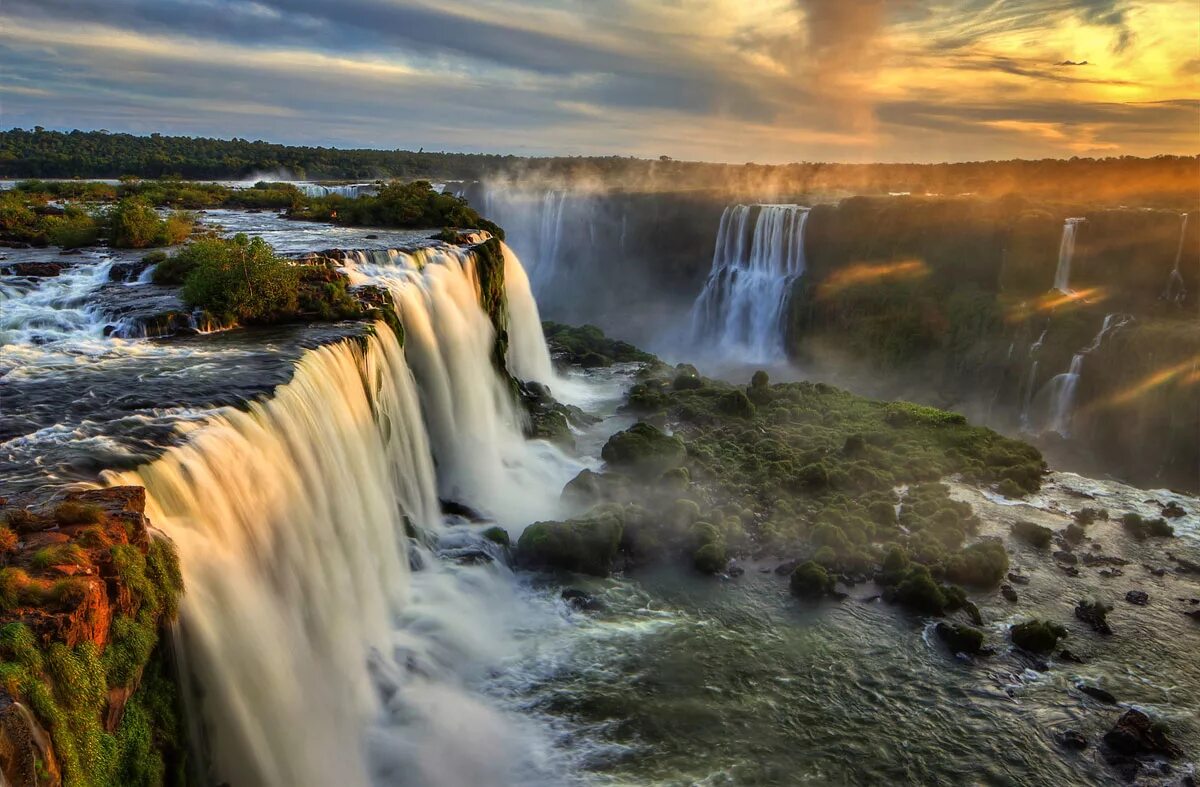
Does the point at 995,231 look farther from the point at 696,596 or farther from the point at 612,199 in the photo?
the point at 696,596

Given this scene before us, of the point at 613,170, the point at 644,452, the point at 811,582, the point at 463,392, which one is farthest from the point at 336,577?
the point at 613,170

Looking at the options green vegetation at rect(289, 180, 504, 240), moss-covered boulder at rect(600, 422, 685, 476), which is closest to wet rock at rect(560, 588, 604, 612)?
moss-covered boulder at rect(600, 422, 685, 476)

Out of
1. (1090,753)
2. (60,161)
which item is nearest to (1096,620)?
(1090,753)

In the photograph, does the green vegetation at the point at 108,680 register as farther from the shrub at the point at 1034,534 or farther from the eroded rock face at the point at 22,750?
the shrub at the point at 1034,534

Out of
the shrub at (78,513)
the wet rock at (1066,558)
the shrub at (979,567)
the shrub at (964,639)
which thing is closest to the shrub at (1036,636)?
the shrub at (964,639)

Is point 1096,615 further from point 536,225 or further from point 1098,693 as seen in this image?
point 536,225

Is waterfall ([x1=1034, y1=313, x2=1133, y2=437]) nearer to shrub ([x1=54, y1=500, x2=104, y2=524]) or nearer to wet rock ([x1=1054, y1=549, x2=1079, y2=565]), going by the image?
wet rock ([x1=1054, y1=549, x2=1079, y2=565])
